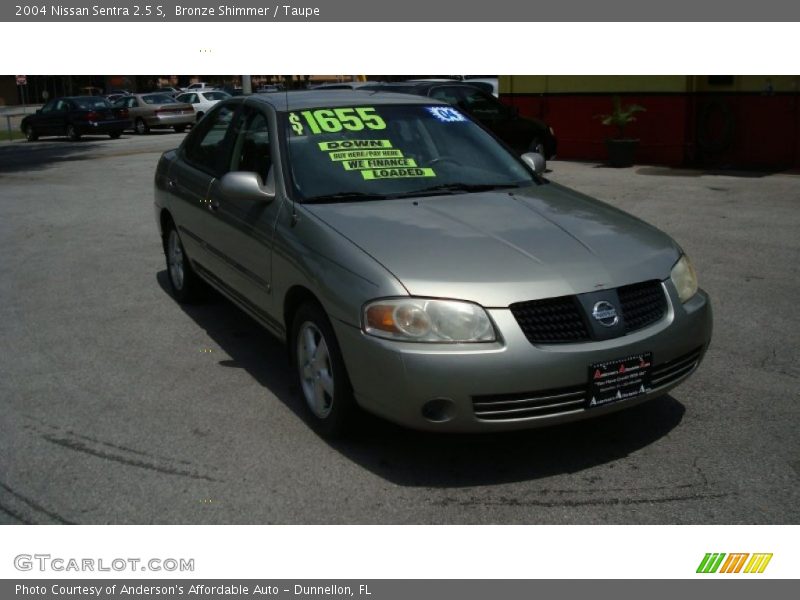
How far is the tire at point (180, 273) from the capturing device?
23.3ft

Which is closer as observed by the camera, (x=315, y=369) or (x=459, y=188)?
(x=315, y=369)

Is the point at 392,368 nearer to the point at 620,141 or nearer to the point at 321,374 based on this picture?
the point at 321,374

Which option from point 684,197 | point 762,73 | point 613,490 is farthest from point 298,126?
point 762,73

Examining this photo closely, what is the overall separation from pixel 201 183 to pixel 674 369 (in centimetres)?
341

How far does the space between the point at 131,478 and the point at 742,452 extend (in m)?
2.84

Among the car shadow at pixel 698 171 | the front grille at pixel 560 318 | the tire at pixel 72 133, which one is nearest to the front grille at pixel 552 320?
the front grille at pixel 560 318

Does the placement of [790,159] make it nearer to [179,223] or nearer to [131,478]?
[179,223]

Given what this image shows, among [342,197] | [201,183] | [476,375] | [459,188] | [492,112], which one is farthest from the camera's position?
[492,112]

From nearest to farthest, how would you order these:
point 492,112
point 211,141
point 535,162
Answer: point 535,162
point 211,141
point 492,112

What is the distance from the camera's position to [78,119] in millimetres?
29453

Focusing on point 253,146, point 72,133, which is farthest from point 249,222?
point 72,133

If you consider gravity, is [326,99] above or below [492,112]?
above

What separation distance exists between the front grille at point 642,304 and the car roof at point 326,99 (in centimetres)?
223

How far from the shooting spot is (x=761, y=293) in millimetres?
7348
